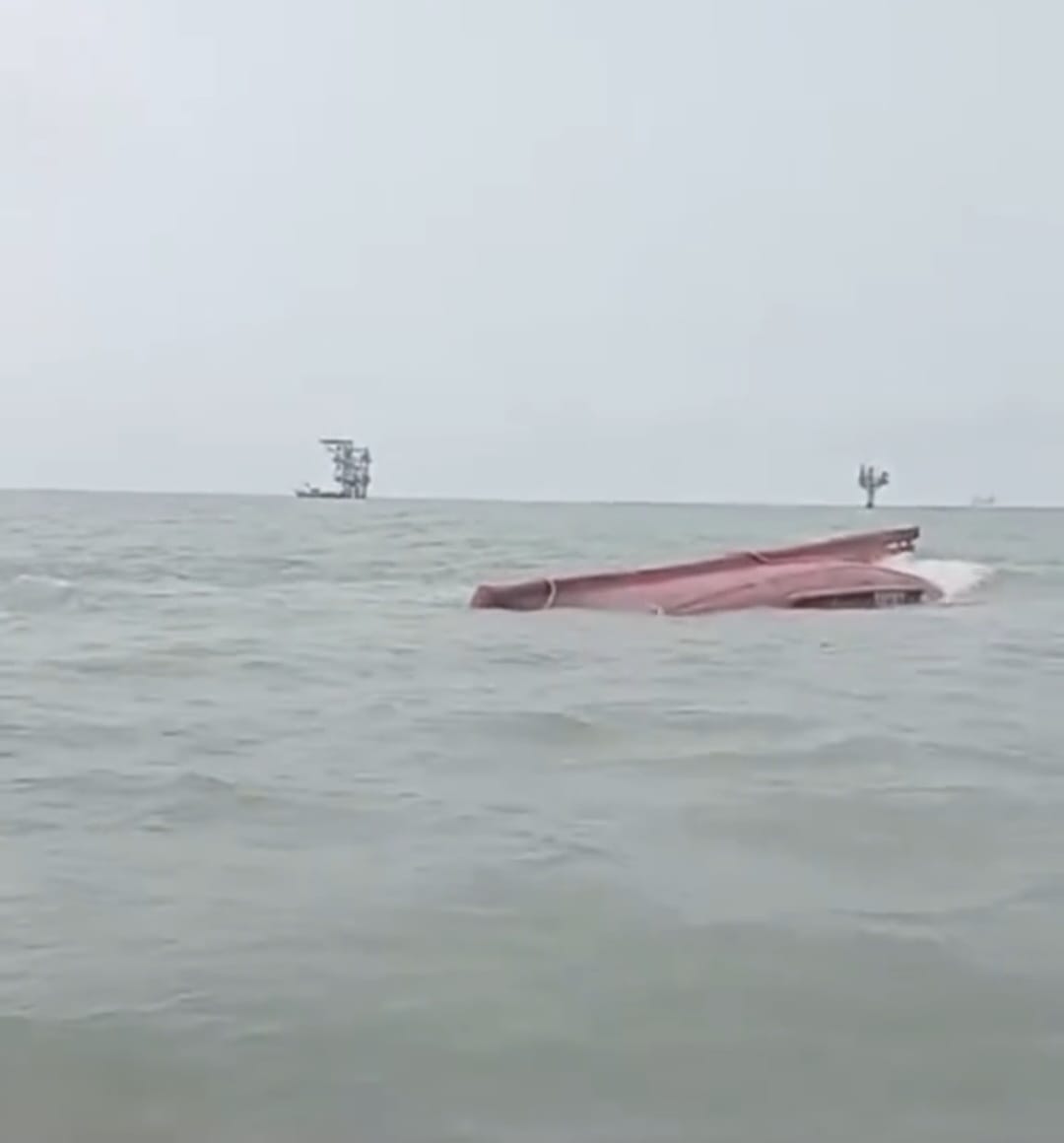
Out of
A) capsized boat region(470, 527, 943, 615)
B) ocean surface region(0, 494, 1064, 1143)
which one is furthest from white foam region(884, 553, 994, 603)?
ocean surface region(0, 494, 1064, 1143)

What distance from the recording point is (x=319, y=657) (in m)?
13.9

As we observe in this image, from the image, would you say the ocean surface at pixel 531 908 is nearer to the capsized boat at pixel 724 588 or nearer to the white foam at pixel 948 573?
the capsized boat at pixel 724 588

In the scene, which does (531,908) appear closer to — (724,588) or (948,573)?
(724,588)

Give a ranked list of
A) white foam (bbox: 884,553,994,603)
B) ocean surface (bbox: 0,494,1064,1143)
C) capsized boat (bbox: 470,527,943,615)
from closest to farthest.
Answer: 1. ocean surface (bbox: 0,494,1064,1143)
2. capsized boat (bbox: 470,527,943,615)
3. white foam (bbox: 884,553,994,603)

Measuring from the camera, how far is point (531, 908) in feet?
17.5

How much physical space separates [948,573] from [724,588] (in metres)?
7.56

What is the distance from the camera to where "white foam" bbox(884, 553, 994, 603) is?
72.7ft

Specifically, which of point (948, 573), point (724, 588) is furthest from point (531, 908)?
point (948, 573)

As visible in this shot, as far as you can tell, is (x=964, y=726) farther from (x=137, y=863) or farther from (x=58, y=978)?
(x=58, y=978)

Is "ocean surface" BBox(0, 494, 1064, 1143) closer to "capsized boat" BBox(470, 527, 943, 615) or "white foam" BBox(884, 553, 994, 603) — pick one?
"capsized boat" BBox(470, 527, 943, 615)

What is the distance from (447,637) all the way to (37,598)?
26.5ft

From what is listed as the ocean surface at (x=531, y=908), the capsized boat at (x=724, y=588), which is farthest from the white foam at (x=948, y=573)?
the ocean surface at (x=531, y=908)

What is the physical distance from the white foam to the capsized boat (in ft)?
5.17

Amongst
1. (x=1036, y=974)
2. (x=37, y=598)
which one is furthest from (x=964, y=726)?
(x=37, y=598)
